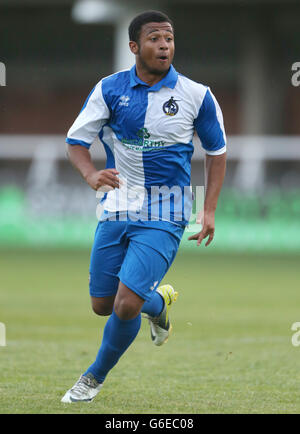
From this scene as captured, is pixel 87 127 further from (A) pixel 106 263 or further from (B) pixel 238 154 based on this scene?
(B) pixel 238 154

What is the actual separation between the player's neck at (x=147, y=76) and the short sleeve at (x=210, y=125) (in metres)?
0.32

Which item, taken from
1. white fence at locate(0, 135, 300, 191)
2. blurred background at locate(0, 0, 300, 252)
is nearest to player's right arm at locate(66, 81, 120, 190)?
blurred background at locate(0, 0, 300, 252)

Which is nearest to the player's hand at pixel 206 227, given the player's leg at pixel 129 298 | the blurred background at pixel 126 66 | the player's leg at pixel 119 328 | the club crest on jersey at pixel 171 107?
the player's leg at pixel 129 298

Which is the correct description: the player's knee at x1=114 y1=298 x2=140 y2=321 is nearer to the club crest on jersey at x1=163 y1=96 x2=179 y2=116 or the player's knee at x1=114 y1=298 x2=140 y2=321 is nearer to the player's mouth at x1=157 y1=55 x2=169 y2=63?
the club crest on jersey at x1=163 y1=96 x2=179 y2=116

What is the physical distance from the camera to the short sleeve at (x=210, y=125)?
18.7ft

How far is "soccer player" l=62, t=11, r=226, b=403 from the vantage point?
5.55m

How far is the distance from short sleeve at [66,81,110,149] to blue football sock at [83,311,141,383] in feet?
3.68

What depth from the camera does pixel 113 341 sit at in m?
5.60

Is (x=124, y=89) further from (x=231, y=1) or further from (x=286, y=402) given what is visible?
(x=231, y=1)

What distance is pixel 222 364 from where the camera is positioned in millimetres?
7023

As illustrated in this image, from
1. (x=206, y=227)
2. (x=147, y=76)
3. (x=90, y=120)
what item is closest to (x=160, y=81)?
(x=147, y=76)

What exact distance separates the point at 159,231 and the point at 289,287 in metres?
7.08

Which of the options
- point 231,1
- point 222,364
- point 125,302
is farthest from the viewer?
point 231,1
